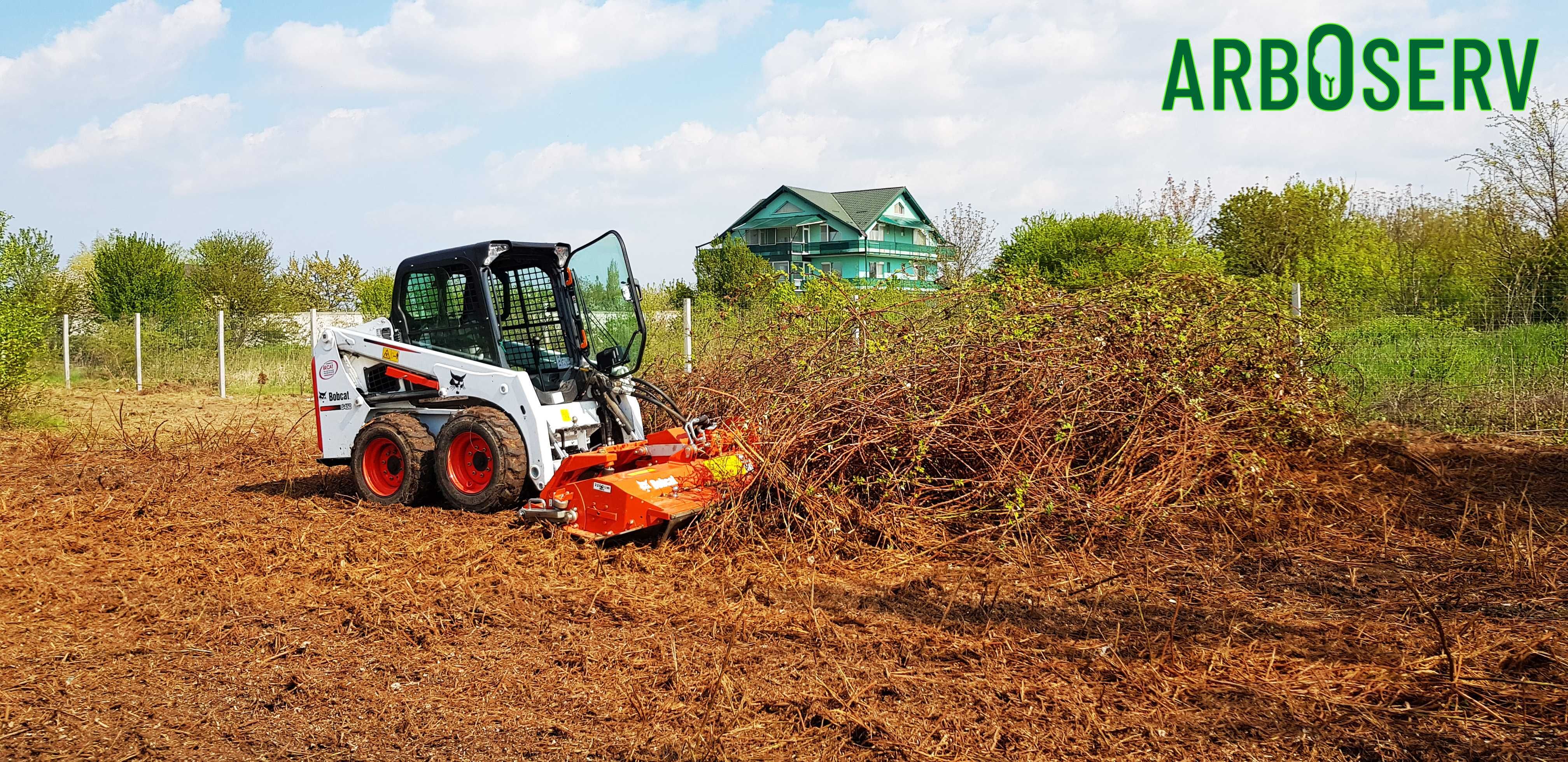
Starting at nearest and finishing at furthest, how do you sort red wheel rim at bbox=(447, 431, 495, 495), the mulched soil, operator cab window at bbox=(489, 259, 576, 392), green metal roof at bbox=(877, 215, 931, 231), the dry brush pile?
1. the mulched soil
2. the dry brush pile
3. red wheel rim at bbox=(447, 431, 495, 495)
4. operator cab window at bbox=(489, 259, 576, 392)
5. green metal roof at bbox=(877, 215, 931, 231)

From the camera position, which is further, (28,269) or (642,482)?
(28,269)

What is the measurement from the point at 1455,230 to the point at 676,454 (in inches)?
631

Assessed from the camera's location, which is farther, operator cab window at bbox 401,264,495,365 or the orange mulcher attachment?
operator cab window at bbox 401,264,495,365

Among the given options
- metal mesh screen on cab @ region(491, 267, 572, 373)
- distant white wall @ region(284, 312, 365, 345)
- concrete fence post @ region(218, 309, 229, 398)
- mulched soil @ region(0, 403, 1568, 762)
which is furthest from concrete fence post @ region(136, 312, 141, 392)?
metal mesh screen on cab @ region(491, 267, 572, 373)

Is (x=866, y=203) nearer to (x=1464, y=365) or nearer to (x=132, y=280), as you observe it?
(x=132, y=280)

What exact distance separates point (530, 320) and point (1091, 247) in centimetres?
900

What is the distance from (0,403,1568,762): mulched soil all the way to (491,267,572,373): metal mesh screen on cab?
1.32 m

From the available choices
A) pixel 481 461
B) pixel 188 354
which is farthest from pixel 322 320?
pixel 481 461

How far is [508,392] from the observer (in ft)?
22.9

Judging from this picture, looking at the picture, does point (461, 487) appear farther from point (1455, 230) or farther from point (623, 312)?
point (1455, 230)

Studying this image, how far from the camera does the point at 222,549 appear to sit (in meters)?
6.50

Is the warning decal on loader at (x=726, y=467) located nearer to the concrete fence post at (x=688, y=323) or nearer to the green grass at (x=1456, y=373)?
the concrete fence post at (x=688, y=323)

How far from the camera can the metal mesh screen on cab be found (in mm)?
7559

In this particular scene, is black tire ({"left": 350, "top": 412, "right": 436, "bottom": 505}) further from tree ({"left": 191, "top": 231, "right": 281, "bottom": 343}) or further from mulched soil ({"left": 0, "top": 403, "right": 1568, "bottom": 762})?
tree ({"left": 191, "top": 231, "right": 281, "bottom": 343})
